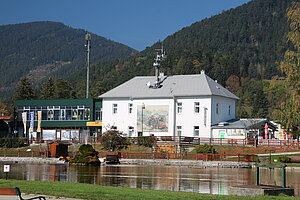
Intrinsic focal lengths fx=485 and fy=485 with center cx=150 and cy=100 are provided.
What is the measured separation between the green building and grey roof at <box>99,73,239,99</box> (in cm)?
517

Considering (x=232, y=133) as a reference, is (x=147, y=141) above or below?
below

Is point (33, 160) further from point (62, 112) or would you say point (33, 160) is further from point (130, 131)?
point (62, 112)

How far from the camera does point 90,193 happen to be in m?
17.0

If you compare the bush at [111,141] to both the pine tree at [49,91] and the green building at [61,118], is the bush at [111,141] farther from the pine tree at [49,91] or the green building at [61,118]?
the pine tree at [49,91]

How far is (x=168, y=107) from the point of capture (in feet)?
224

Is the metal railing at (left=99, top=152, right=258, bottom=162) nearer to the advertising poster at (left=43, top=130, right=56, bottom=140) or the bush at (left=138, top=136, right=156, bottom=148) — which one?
the bush at (left=138, top=136, right=156, bottom=148)

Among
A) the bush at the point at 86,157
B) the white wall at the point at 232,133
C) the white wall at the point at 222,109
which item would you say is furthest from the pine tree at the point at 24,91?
the bush at the point at 86,157

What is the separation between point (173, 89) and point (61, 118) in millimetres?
20309

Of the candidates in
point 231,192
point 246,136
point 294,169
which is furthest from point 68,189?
point 246,136

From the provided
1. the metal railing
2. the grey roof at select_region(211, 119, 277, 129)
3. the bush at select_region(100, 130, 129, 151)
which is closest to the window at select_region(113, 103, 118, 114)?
the bush at select_region(100, 130, 129, 151)

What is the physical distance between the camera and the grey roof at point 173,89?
6769 cm

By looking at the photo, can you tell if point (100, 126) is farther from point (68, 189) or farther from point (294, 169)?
point (68, 189)

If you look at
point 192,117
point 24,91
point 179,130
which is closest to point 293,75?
point 192,117

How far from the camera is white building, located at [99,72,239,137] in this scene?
66.3 meters
